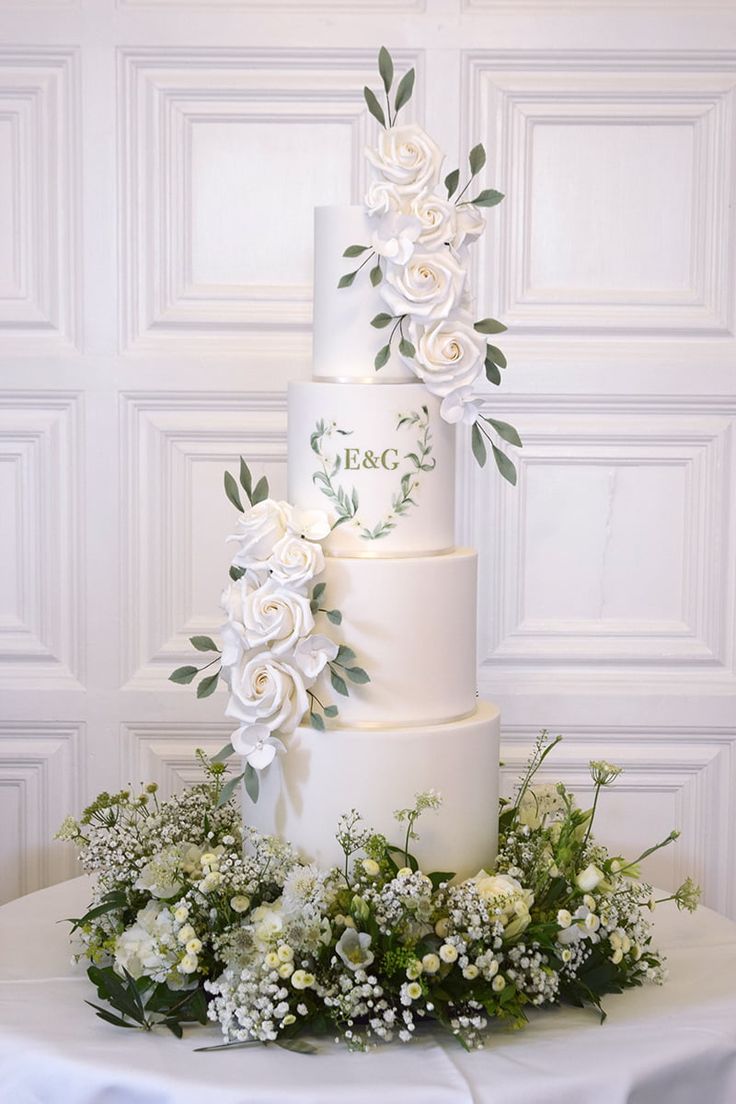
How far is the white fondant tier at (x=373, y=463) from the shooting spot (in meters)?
1.71

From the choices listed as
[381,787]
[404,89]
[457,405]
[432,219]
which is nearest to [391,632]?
[381,787]

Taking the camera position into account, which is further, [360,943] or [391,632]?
[391,632]

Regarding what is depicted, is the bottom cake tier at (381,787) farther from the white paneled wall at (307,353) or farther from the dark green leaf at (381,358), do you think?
the white paneled wall at (307,353)

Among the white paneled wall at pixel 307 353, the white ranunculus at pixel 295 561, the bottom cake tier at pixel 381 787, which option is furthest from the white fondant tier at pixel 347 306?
the white paneled wall at pixel 307 353

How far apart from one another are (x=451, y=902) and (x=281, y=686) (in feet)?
1.14

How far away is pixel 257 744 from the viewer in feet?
5.47

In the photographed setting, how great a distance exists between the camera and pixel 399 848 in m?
1.65

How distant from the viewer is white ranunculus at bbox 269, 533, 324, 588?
1.62 m

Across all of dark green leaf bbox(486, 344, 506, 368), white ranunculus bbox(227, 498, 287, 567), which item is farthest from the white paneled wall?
white ranunculus bbox(227, 498, 287, 567)

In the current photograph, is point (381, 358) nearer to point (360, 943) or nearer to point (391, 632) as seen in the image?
point (391, 632)

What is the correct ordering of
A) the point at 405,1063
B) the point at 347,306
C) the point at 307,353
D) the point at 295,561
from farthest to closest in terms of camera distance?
the point at 307,353, the point at 347,306, the point at 295,561, the point at 405,1063

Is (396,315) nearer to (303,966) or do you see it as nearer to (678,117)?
(303,966)

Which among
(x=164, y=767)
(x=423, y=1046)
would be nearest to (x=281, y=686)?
(x=423, y=1046)

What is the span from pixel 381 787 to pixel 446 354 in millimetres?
585
